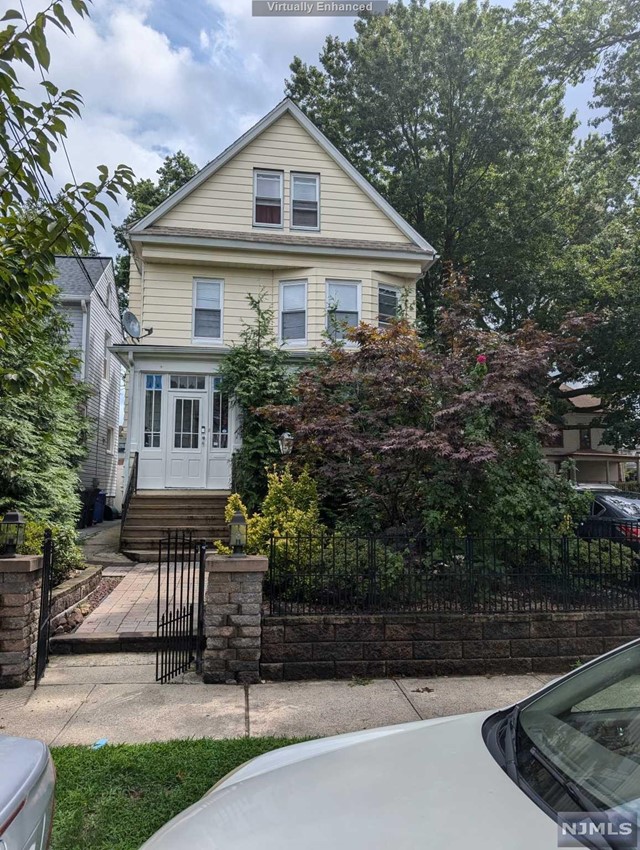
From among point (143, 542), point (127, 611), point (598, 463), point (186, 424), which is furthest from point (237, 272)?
point (598, 463)

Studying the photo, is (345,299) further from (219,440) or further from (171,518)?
(171,518)

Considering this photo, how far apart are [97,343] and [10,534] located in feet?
45.8

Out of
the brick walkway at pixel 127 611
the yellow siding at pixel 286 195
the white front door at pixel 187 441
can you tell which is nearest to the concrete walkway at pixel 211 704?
the brick walkway at pixel 127 611

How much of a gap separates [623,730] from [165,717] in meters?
3.33

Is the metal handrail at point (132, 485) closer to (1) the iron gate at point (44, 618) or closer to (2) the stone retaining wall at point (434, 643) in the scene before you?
(1) the iron gate at point (44, 618)

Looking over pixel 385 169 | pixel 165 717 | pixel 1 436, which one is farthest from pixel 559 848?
pixel 385 169

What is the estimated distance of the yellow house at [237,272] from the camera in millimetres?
12812

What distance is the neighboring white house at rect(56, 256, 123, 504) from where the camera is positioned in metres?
16.3

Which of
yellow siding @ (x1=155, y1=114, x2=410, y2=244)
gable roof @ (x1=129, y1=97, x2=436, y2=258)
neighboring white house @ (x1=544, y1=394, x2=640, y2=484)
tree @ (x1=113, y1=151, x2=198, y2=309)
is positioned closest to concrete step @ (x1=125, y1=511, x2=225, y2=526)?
gable roof @ (x1=129, y1=97, x2=436, y2=258)

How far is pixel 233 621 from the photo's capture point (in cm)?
484

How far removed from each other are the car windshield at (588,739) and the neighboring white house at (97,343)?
45.2 feet

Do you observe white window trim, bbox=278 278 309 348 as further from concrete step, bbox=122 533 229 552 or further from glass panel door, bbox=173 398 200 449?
concrete step, bbox=122 533 229 552

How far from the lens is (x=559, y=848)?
1472 mm

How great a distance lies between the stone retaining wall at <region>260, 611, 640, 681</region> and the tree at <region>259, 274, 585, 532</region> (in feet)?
3.78
